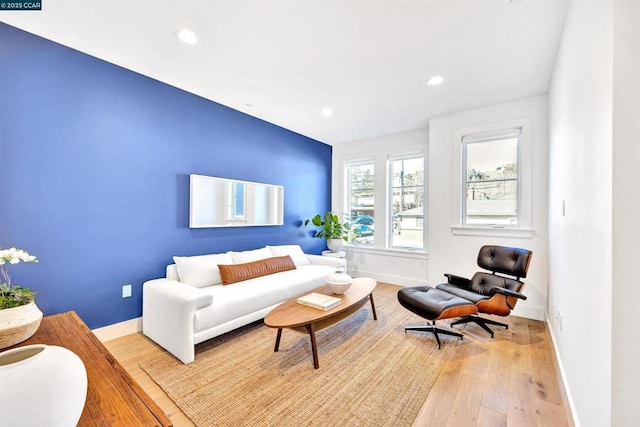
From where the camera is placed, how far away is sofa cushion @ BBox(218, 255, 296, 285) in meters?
2.92

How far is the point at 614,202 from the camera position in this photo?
0.95 metres

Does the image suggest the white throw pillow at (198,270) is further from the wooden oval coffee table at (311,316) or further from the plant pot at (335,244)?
the plant pot at (335,244)

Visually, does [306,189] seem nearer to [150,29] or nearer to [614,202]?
[150,29]

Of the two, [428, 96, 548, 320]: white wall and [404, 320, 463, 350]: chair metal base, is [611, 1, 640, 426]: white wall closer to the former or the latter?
[404, 320, 463, 350]: chair metal base

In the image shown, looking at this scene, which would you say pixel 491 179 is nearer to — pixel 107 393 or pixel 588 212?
pixel 588 212

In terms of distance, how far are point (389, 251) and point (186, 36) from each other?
4.01m

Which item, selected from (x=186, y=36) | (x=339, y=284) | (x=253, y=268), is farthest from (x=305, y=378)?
(x=186, y=36)

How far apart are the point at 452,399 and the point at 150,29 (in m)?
3.54

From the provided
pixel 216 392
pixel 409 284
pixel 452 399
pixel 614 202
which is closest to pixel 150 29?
pixel 216 392

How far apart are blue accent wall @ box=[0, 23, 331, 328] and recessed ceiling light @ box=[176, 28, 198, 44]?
3.06 ft

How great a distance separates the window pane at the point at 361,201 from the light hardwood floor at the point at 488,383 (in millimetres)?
2563

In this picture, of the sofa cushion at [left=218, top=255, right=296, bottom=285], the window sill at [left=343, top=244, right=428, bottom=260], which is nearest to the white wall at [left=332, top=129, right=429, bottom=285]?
the window sill at [left=343, top=244, right=428, bottom=260]

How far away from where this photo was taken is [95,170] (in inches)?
94.9

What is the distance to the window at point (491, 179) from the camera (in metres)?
3.29
